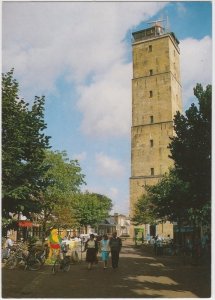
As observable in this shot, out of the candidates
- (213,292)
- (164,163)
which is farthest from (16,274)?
(164,163)

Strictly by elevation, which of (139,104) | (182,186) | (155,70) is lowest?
(182,186)

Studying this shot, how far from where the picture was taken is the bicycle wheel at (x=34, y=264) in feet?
59.6

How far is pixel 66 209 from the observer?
44.9 metres

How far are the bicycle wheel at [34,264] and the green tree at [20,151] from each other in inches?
105

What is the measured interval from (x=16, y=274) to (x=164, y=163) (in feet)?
151

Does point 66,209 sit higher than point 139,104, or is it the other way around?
point 139,104

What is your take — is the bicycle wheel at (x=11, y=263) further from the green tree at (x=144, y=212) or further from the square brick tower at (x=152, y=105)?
the square brick tower at (x=152, y=105)

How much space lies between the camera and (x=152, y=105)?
62812 mm

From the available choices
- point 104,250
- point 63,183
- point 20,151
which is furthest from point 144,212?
point 20,151

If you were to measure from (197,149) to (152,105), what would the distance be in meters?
42.9

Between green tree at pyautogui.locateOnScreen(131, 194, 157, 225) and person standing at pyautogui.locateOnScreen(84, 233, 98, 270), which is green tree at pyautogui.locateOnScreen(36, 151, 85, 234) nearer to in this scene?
green tree at pyautogui.locateOnScreen(131, 194, 157, 225)

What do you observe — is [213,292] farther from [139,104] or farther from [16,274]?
[139,104]

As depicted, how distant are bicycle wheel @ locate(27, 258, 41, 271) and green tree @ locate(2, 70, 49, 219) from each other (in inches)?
105

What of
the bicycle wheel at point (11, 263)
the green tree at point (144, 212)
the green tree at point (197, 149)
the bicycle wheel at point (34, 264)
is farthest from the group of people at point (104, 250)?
the green tree at point (144, 212)
